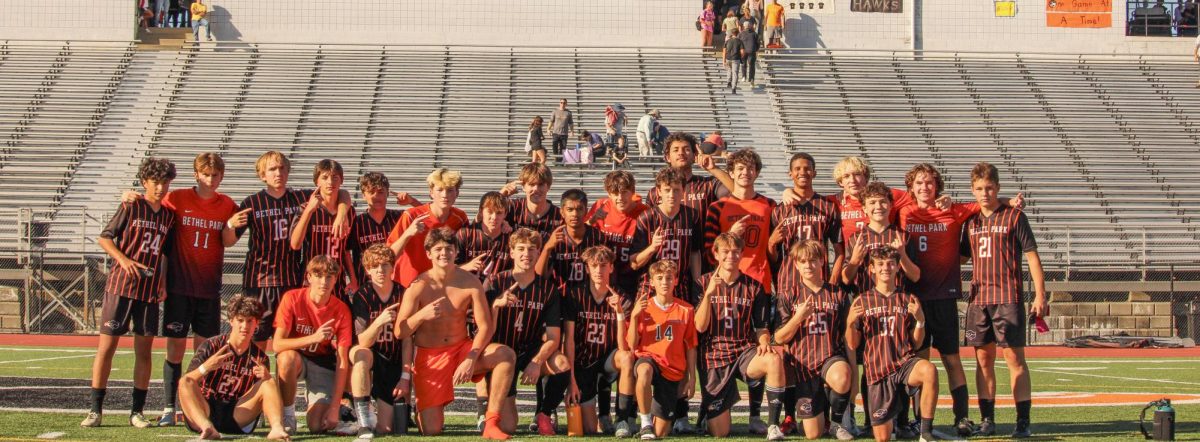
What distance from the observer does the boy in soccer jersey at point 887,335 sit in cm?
749

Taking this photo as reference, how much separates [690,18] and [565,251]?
19.9 metres

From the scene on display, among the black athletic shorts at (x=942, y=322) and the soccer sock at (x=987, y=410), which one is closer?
the soccer sock at (x=987, y=410)

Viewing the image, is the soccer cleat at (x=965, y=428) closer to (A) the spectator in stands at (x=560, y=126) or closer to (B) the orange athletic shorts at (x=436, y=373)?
(B) the orange athletic shorts at (x=436, y=373)

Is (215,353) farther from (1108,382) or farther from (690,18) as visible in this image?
(690,18)

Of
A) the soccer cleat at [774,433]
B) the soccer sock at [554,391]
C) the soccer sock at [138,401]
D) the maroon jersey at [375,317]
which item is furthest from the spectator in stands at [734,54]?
the soccer sock at [138,401]

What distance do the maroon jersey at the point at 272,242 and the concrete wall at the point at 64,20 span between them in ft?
67.0

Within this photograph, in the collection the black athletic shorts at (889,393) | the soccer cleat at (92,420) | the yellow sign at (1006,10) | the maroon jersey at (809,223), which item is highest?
the yellow sign at (1006,10)

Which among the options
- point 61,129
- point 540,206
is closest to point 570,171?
point 61,129

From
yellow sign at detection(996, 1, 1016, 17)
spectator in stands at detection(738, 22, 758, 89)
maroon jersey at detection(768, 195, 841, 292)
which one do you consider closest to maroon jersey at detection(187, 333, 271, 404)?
maroon jersey at detection(768, 195, 841, 292)

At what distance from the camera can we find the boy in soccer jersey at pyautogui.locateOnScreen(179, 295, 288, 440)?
7391 millimetres

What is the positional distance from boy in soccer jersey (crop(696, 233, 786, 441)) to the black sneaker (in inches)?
55.0

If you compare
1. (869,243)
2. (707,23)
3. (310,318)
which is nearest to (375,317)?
(310,318)

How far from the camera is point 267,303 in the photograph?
8.33 meters

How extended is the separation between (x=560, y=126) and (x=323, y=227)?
13900 mm
